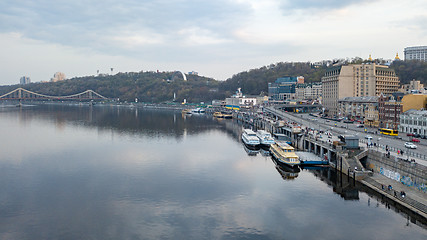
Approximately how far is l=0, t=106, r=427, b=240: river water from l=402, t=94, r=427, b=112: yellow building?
2431 cm

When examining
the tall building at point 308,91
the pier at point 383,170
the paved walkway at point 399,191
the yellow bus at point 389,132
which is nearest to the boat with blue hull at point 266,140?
the pier at point 383,170

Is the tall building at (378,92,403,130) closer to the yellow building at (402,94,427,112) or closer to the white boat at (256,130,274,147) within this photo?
the yellow building at (402,94,427,112)

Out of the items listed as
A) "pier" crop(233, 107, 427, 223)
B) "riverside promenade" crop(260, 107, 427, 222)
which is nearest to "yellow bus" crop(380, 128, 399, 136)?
"pier" crop(233, 107, 427, 223)

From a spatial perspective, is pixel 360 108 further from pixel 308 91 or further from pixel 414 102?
pixel 308 91

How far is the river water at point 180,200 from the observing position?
23.3 m

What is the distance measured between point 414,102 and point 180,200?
43.3 metres

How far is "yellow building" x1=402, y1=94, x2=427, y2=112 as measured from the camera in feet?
176

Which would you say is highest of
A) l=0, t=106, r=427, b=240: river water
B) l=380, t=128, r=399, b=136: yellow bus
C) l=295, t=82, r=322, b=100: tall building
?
l=295, t=82, r=322, b=100: tall building

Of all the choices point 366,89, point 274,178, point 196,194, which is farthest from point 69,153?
point 366,89

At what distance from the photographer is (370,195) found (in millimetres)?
29578

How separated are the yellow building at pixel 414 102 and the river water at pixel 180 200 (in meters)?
24.3

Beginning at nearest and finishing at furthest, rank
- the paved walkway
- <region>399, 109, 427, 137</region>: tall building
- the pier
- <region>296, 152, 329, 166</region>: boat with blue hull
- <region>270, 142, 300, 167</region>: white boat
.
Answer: the paved walkway
the pier
<region>270, 142, 300, 167</region>: white boat
<region>296, 152, 329, 166</region>: boat with blue hull
<region>399, 109, 427, 137</region>: tall building

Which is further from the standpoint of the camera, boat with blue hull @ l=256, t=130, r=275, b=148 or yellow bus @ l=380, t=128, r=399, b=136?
boat with blue hull @ l=256, t=130, r=275, b=148

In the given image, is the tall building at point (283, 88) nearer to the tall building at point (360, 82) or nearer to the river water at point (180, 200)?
the tall building at point (360, 82)
